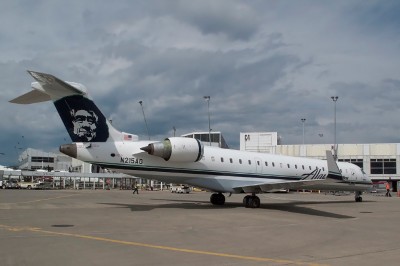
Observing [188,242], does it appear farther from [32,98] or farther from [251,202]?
[251,202]

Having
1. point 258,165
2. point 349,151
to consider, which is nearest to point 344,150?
point 349,151

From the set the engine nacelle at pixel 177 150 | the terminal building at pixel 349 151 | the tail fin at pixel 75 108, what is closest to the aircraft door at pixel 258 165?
the engine nacelle at pixel 177 150

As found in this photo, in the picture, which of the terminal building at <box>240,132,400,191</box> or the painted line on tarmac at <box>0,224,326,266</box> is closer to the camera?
the painted line on tarmac at <box>0,224,326,266</box>

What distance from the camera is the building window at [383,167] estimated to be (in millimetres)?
79062

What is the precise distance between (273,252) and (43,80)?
1319 centimetres

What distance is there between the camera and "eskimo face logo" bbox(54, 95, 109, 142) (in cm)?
2039

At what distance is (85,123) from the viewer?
21125mm

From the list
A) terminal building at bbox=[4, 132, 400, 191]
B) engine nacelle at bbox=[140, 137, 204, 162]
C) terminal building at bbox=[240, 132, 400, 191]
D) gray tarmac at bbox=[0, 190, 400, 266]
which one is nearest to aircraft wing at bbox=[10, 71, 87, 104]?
engine nacelle at bbox=[140, 137, 204, 162]

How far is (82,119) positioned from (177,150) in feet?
17.3

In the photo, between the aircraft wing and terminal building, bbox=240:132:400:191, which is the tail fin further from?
terminal building, bbox=240:132:400:191

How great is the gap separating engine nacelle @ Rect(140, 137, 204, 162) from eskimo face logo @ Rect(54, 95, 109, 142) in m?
2.55

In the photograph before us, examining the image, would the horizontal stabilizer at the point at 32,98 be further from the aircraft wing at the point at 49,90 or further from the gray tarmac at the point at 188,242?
the gray tarmac at the point at 188,242

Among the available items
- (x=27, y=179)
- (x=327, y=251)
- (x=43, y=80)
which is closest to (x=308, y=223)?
(x=327, y=251)

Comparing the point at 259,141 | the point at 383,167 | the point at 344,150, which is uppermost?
the point at 259,141
